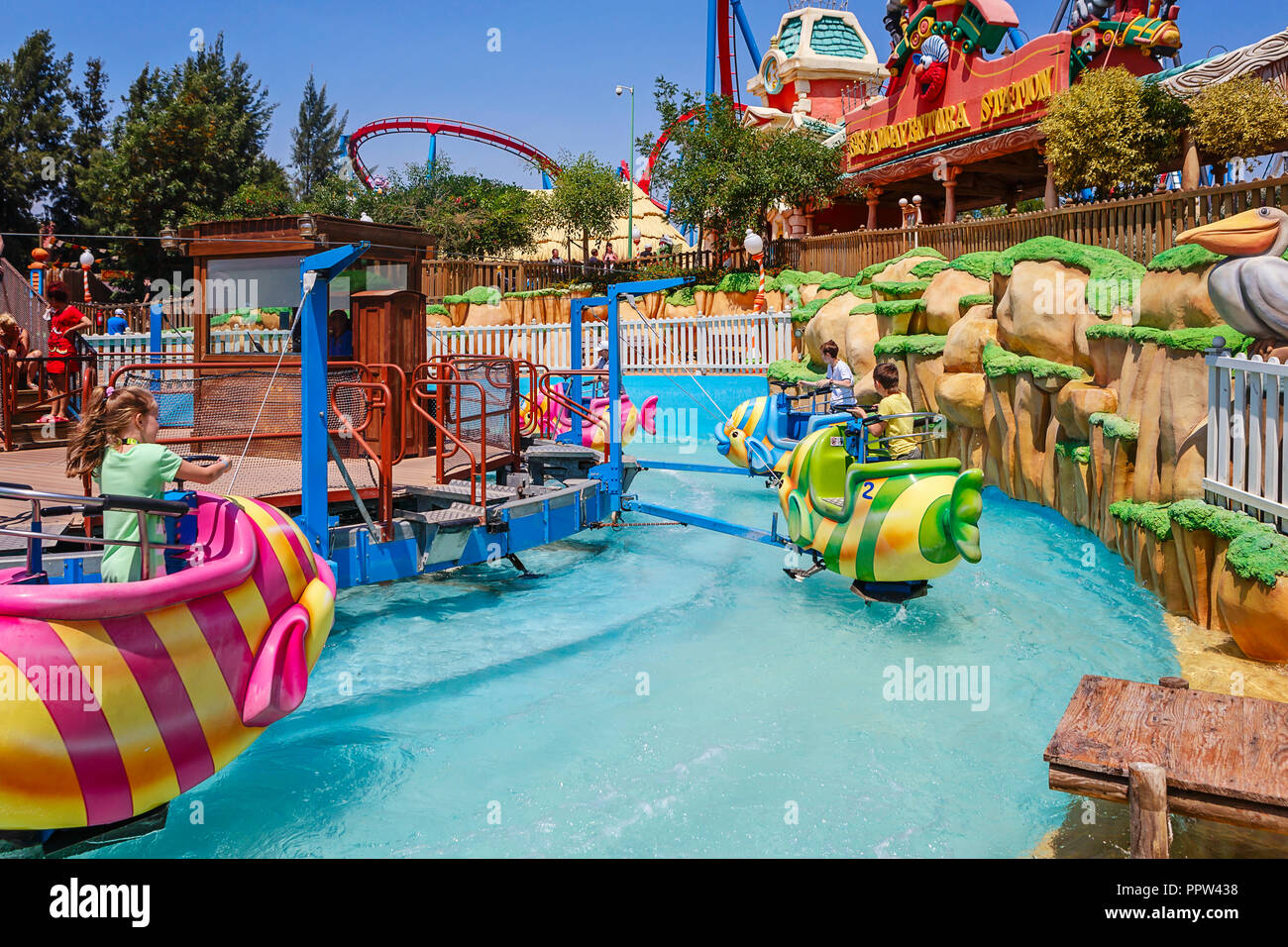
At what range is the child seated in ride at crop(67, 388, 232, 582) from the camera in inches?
162

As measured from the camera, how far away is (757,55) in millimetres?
40844

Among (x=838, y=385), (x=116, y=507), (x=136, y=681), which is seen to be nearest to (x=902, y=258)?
(x=838, y=385)

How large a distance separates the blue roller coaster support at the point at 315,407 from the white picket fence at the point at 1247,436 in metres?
5.73

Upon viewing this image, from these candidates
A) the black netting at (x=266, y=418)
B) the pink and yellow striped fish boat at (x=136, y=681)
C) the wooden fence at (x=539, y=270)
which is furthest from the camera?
the wooden fence at (x=539, y=270)

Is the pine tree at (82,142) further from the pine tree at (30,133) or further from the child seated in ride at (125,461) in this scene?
the child seated in ride at (125,461)

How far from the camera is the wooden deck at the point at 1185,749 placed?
340 centimetres

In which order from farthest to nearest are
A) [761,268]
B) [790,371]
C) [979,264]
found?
[761,268]
[790,371]
[979,264]

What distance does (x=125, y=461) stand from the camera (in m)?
4.14

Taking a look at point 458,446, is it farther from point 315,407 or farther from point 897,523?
point 897,523

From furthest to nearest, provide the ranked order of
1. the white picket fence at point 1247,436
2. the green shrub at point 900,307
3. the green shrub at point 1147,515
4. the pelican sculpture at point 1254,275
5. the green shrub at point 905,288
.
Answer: the green shrub at point 905,288 → the green shrub at point 900,307 → the green shrub at point 1147,515 → the pelican sculpture at point 1254,275 → the white picket fence at point 1247,436

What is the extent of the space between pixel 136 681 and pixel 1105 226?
1275 cm

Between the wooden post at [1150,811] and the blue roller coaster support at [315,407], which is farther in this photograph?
the blue roller coaster support at [315,407]

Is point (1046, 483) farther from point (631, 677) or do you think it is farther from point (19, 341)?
point (19, 341)

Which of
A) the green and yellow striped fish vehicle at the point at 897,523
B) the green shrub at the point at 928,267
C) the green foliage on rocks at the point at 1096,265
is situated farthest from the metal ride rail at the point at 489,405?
the green shrub at the point at 928,267
